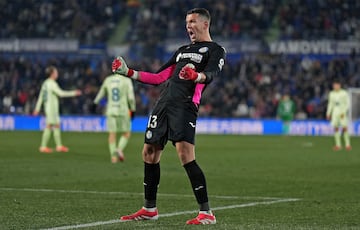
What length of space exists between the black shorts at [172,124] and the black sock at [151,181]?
1.14ft

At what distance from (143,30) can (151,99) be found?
478 centimetres

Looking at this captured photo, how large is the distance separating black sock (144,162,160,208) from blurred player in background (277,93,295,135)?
3115 cm

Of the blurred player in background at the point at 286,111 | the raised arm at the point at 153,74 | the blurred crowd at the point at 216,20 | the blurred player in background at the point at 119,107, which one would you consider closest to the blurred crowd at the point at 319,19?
the blurred crowd at the point at 216,20

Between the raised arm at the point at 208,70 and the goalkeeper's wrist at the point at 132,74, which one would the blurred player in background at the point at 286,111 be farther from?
the raised arm at the point at 208,70

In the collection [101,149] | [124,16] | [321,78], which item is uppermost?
[124,16]

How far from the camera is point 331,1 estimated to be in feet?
155

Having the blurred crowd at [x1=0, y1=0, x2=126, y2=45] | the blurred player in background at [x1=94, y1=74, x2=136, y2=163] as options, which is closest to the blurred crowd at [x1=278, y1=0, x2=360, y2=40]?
the blurred crowd at [x1=0, y1=0, x2=126, y2=45]

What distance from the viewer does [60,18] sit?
50.6 metres

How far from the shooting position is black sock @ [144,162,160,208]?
988cm

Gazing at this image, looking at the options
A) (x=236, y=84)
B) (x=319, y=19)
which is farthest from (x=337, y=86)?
(x=319, y=19)

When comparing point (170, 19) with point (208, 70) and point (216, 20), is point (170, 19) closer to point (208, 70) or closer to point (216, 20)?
point (216, 20)

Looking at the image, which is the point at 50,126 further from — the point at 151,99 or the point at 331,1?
the point at 331,1

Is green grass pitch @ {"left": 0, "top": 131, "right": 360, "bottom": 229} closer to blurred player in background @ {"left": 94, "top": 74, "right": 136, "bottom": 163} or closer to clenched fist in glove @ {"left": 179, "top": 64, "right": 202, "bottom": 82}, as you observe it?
blurred player in background @ {"left": 94, "top": 74, "right": 136, "bottom": 163}

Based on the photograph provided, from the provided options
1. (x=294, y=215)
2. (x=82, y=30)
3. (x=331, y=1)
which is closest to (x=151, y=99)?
(x=82, y=30)
